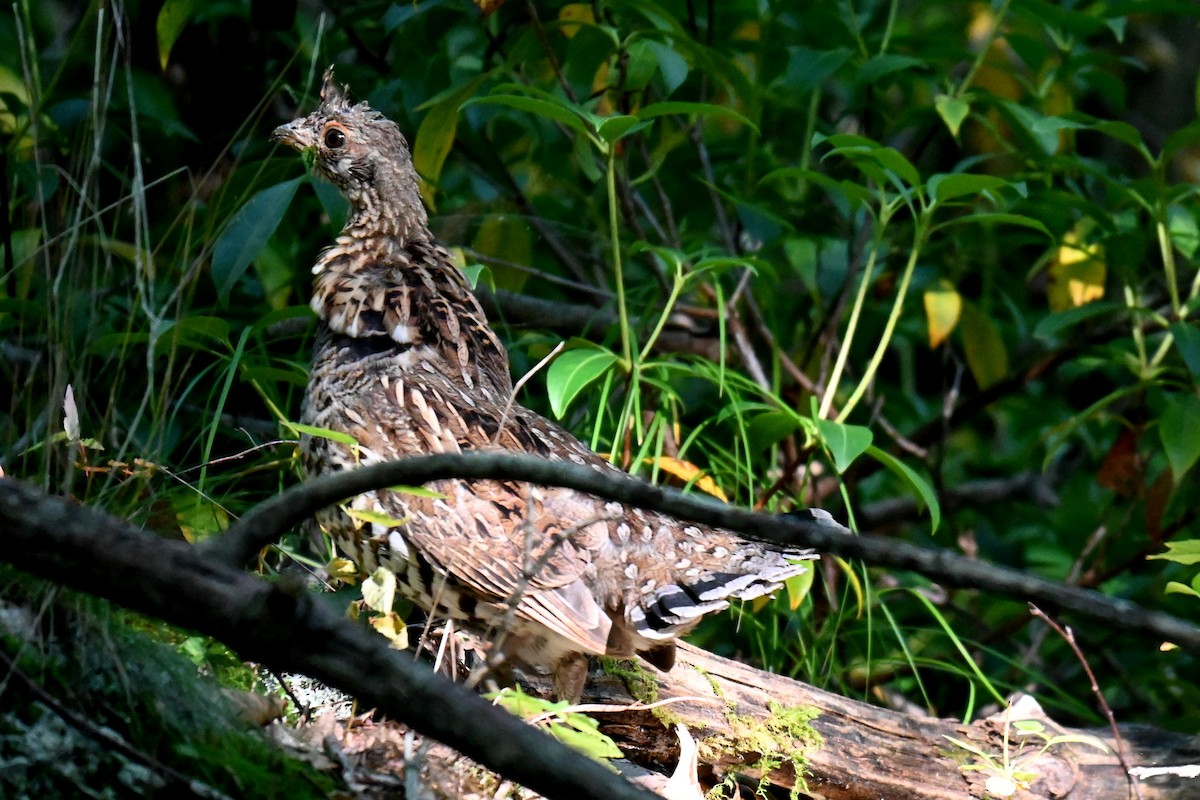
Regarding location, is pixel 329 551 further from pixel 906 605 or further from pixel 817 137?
pixel 906 605

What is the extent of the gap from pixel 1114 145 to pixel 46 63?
294 inches

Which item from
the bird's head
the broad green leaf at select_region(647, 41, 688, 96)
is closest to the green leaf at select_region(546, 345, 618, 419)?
the bird's head

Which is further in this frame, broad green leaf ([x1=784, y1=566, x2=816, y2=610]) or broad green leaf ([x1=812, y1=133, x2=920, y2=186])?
broad green leaf ([x1=784, y1=566, x2=816, y2=610])

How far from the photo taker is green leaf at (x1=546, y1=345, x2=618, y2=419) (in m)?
3.92

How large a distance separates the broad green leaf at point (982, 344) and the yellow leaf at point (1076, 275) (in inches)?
13.4

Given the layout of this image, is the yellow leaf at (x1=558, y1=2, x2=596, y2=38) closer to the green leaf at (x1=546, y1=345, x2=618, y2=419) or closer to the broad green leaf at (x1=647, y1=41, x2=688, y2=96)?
the broad green leaf at (x1=647, y1=41, x2=688, y2=96)

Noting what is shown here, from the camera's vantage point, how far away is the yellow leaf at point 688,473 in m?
4.57

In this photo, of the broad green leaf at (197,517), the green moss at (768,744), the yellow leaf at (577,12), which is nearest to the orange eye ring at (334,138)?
the yellow leaf at (577,12)

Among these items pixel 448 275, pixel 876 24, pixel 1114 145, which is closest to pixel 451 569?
pixel 448 275

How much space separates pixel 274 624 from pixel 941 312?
13.3 ft

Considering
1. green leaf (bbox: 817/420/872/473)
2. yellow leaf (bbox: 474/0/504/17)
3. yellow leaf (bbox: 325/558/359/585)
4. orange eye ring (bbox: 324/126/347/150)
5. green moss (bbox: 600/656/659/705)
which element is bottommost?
green moss (bbox: 600/656/659/705)

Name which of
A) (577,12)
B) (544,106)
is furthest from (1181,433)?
(577,12)

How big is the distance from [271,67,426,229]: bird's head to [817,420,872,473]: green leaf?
1.57 meters

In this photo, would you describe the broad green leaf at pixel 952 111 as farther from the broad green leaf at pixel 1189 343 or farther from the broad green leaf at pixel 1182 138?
the broad green leaf at pixel 1189 343
